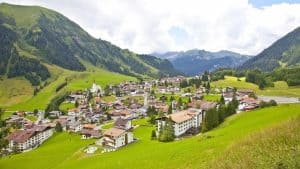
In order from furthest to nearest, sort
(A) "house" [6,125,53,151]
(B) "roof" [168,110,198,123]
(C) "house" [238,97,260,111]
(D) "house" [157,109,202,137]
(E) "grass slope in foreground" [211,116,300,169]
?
(A) "house" [6,125,53,151], (C) "house" [238,97,260,111], (B) "roof" [168,110,198,123], (D) "house" [157,109,202,137], (E) "grass slope in foreground" [211,116,300,169]

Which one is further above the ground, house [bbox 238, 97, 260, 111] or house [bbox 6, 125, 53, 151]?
house [bbox 238, 97, 260, 111]

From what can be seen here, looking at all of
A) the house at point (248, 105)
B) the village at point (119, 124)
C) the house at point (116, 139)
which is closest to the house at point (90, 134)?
the village at point (119, 124)

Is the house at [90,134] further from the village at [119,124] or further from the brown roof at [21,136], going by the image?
the brown roof at [21,136]

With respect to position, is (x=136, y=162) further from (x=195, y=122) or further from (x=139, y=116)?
(x=139, y=116)

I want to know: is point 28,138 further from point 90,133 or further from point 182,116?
point 182,116

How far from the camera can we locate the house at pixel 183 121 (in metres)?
105

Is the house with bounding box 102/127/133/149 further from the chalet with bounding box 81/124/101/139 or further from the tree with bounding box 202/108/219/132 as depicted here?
the chalet with bounding box 81/124/101/139

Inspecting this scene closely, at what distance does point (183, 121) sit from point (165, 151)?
5359 centimetres

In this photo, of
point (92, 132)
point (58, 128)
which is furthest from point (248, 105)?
point (58, 128)

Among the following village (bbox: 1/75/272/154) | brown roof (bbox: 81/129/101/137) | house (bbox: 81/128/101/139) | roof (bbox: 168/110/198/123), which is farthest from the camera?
brown roof (bbox: 81/129/101/137)

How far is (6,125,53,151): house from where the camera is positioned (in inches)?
5472

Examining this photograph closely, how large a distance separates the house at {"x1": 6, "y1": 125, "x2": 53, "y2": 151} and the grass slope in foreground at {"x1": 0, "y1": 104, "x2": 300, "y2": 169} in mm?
5698

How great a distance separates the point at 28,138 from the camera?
464 ft

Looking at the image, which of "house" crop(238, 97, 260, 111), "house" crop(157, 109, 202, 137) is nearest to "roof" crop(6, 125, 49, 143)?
"house" crop(157, 109, 202, 137)
